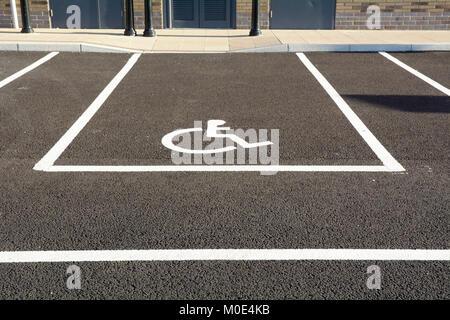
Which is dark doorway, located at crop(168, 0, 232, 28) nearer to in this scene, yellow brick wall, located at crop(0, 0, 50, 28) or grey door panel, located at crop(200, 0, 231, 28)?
grey door panel, located at crop(200, 0, 231, 28)

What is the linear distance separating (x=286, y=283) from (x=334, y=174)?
1.99 m

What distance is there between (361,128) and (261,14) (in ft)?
29.0

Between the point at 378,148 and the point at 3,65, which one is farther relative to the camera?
the point at 3,65

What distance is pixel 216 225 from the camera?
13.9ft

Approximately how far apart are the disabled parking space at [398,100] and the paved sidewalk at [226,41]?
1.72 feet

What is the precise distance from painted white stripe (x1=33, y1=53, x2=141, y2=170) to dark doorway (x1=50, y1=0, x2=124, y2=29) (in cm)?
518

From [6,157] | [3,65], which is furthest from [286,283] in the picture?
[3,65]

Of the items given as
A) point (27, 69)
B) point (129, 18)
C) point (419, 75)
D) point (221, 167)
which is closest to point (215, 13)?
point (129, 18)

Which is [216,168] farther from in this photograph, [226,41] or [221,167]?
[226,41]

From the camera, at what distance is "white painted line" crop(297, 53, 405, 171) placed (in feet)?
18.4

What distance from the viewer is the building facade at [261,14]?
14672 millimetres

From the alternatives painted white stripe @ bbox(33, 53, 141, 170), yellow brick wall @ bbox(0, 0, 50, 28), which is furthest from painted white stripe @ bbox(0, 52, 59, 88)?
yellow brick wall @ bbox(0, 0, 50, 28)

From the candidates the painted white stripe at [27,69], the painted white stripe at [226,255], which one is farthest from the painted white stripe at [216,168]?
the painted white stripe at [27,69]
